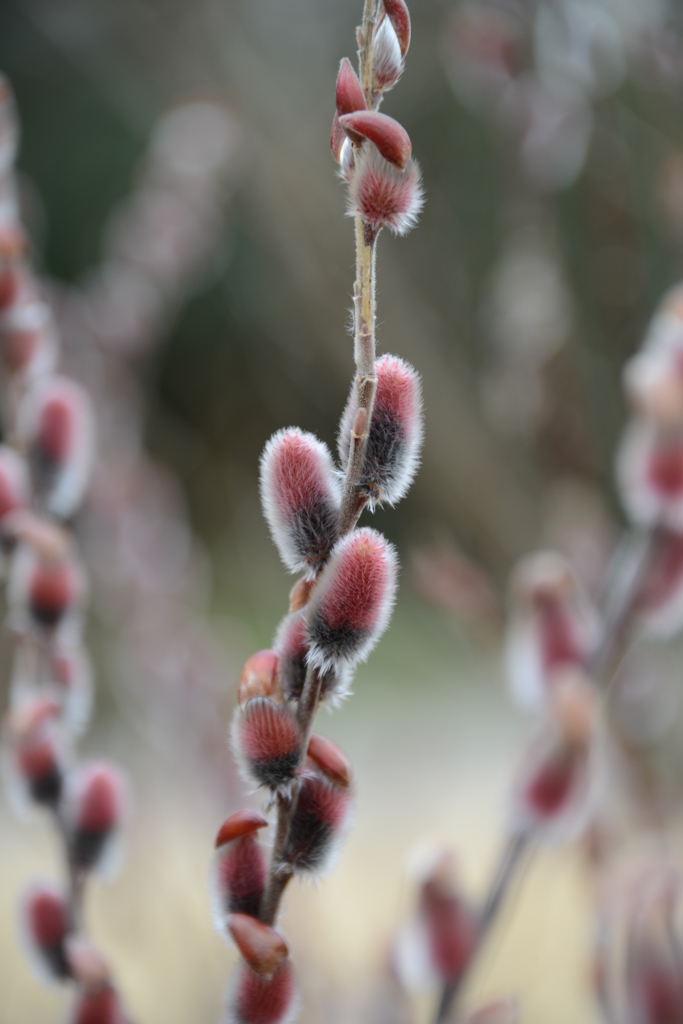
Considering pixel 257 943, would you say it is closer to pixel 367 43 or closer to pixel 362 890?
pixel 367 43

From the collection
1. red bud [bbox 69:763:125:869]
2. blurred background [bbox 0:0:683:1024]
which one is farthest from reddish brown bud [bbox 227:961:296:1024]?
blurred background [bbox 0:0:683:1024]

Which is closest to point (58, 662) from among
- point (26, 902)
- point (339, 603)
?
point (26, 902)

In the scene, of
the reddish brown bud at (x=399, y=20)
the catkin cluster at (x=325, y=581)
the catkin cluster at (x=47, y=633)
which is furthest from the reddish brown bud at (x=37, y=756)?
the reddish brown bud at (x=399, y=20)

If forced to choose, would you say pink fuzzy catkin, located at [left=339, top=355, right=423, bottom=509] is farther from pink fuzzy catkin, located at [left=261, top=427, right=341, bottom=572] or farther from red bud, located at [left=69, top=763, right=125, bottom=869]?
red bud, located at [left=69, top=763, right=125, bottom=869]

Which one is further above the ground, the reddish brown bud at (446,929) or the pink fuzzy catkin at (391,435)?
the pink fuzzy catkin at (391,435)

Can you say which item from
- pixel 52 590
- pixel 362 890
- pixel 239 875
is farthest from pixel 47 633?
pixel 362 890

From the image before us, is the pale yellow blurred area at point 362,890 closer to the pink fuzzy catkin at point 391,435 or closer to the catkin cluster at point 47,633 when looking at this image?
the catkin cluster at point 47,633
